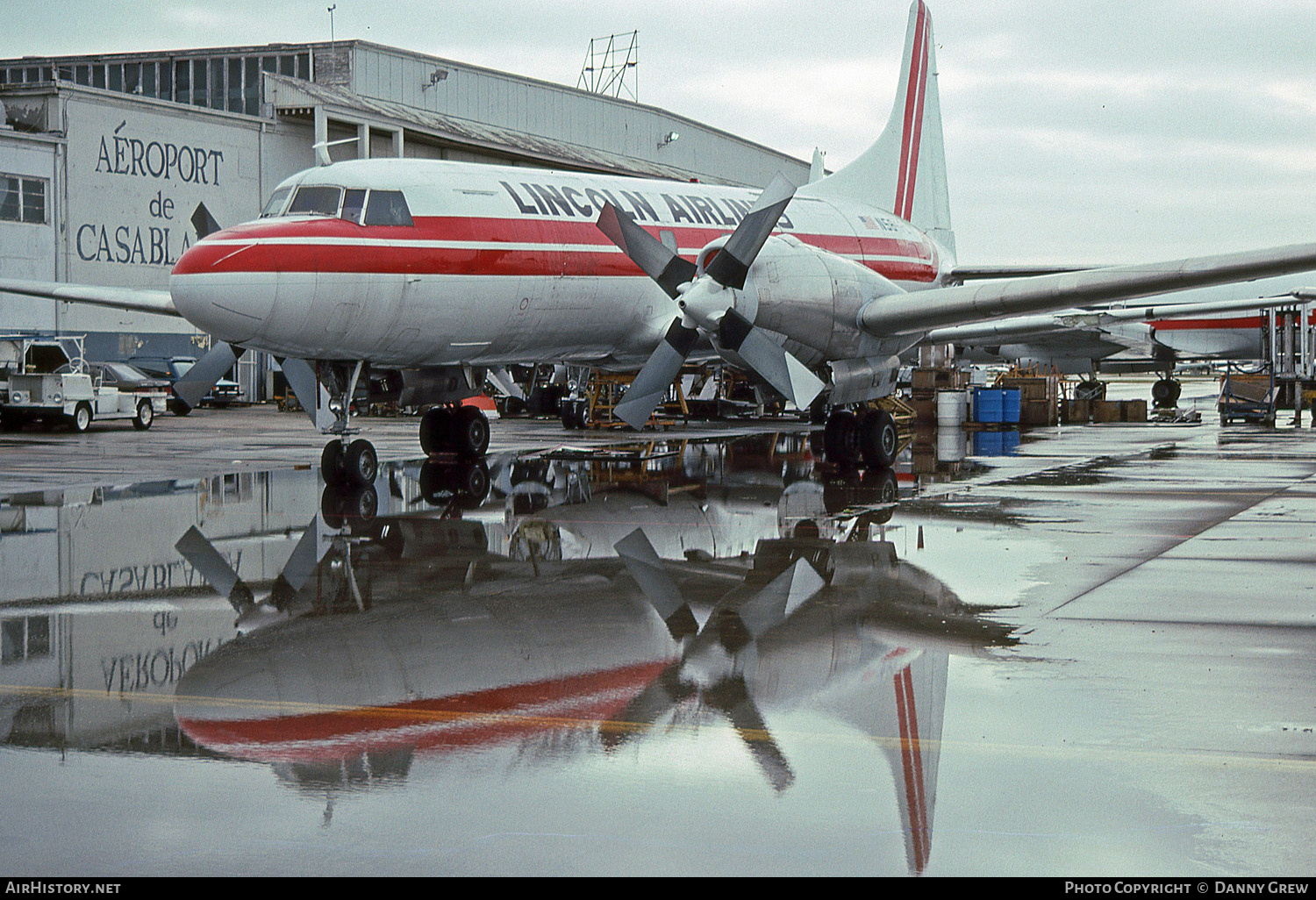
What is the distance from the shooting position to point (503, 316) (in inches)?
617

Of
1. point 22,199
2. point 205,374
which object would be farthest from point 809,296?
point 22,199

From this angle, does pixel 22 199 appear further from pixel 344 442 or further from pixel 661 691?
pixel 661 691

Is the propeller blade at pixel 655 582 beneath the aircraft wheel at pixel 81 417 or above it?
beneath

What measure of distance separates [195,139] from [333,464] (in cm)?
3045

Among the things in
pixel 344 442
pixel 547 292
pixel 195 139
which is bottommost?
pixel 344 442

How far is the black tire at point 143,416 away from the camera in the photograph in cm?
3105

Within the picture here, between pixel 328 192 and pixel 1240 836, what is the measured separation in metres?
12.8

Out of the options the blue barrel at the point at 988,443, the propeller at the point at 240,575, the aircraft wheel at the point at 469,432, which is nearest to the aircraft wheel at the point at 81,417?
the aircraft wheel at the point at 469,432

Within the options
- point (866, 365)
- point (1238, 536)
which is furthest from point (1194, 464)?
point (1238, 536)

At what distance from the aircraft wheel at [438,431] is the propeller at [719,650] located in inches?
389

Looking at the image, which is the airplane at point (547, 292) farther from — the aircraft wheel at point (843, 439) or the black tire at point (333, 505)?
the black tire at point (333, 505)

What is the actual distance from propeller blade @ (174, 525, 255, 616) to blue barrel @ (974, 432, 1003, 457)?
47.4 ft

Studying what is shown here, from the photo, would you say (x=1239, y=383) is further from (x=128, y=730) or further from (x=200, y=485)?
(x=128, y=730)

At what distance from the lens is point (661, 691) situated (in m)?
5.99
